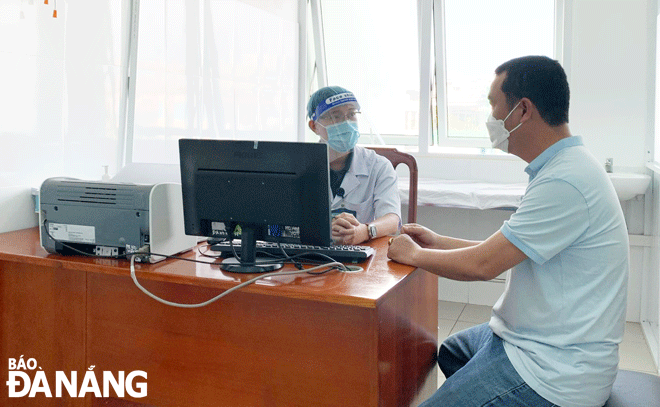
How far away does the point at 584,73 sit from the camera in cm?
393

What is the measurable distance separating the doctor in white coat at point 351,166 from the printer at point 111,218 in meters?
0.77

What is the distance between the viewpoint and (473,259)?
166 cm

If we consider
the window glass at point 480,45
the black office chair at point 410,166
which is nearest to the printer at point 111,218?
the black office chair at point 410,166

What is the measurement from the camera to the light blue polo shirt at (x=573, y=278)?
1.56 meters

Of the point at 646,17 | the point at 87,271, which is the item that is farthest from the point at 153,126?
the point at 646,17

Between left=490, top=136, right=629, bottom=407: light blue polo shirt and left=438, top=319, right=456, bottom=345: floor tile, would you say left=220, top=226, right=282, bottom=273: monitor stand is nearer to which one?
left=490, top=136, right=629, bottom=407: light blue polo shirt

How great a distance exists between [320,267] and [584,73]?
288 centimetres

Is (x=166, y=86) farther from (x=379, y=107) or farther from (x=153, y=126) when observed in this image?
(x=379, y=107)

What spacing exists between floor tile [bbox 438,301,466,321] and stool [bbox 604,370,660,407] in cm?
203

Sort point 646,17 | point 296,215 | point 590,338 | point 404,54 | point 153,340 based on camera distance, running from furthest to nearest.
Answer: point 404,54 → point 646,17 → point 153,340 → point 296,215 → point 590,338

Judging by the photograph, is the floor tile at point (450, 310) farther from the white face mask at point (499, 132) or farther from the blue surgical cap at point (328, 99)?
the white face mask at point (499, 132)

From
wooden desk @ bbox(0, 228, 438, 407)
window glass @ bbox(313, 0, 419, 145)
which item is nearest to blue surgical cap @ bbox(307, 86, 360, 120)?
wooden desk @ bbox(0, 228, 438, 407)

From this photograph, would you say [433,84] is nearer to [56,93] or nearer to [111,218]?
[56,93]

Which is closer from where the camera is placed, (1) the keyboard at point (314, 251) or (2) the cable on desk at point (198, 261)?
(2) the cable on desk at point (198, 261)
